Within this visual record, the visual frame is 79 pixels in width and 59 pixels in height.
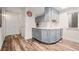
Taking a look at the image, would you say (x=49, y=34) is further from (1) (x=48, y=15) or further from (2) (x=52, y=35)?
(1) (x=48, y=15)

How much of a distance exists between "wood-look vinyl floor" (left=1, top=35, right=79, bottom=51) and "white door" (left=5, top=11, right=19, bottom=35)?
79 millimetres

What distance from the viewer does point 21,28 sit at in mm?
1507

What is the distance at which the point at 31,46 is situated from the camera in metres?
1.45

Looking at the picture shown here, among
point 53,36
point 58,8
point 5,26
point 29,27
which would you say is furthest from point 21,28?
point 58,8

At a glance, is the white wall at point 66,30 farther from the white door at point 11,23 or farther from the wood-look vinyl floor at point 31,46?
the white door at point 11,23

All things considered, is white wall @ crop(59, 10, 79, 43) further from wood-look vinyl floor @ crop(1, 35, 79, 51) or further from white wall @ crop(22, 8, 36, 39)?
white wall @ crop(22, 8, 36, 39)

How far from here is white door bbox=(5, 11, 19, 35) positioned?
1.49 metres

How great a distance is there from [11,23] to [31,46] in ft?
1.47

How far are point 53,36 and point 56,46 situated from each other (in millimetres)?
148

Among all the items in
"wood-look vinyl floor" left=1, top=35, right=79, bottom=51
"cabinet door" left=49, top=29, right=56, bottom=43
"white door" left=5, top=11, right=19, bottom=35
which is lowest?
"wood-look vinyl floor" left=1, top=35, right=79, bottom=51

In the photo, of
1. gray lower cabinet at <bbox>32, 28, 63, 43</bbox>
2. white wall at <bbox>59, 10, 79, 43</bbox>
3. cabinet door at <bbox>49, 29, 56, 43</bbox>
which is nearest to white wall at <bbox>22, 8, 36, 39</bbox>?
gray lower cabinet at <bbox>32, 28, 63, 43</bbox>

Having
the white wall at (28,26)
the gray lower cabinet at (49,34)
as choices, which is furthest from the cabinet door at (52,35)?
the white wall at (28,26)

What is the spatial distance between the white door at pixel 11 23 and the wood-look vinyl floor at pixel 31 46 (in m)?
0.08
